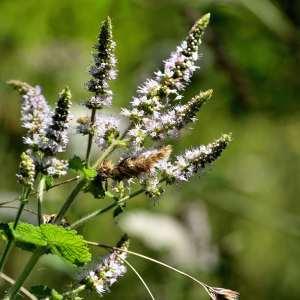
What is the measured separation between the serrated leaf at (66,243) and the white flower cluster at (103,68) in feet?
0.76

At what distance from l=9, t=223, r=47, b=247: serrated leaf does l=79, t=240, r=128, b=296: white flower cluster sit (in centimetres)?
10

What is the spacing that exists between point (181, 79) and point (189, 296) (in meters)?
3.02

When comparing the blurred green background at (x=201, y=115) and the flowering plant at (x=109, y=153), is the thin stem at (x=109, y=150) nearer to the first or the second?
the flowering plant at (x=109, y=153)

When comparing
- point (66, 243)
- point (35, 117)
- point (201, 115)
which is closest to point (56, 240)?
point (66, 243)

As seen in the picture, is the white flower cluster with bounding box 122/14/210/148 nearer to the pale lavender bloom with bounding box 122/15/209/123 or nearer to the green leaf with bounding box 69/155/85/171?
the pale lavender bloom with bounding box 122/15/209/123

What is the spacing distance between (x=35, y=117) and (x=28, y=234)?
0.21 m

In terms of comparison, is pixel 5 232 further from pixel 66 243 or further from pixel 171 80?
pixel 171 80

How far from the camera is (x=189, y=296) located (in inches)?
173

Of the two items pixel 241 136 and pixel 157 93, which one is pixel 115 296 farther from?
pixel 157 93

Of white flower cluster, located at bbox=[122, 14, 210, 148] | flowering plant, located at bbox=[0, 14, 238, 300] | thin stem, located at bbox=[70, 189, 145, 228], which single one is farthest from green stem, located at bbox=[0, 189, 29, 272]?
white flower cluster, located at bbox=[122, 14, 210, 148]

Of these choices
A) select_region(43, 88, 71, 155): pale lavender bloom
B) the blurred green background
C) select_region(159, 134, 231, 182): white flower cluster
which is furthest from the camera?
Result: the blurred green background

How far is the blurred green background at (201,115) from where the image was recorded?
4039 mm

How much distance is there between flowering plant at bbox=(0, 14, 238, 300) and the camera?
146cm

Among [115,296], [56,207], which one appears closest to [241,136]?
[115,296]
